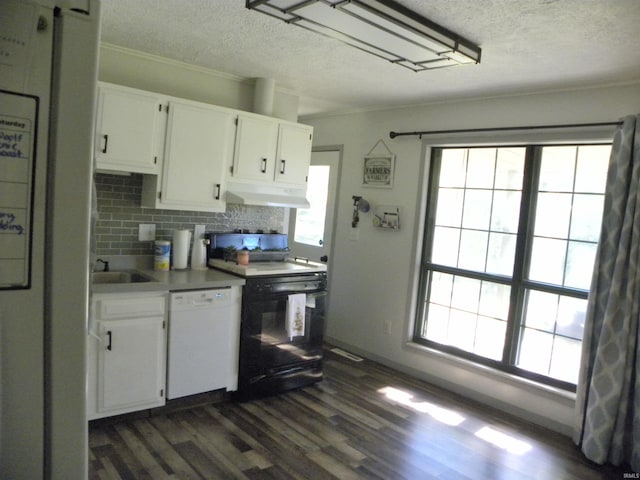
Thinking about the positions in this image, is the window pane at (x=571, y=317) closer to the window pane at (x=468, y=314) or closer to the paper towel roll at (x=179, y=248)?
the window pane at (x=468, y=314)

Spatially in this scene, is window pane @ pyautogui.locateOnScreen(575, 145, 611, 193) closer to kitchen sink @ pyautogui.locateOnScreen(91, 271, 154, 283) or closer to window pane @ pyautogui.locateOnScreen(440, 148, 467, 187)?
window pane @ pyautogui.locateOnScreen(440, 148, 467, 187)

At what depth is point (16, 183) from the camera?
2.20 ft

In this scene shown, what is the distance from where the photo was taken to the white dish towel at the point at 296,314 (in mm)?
3467

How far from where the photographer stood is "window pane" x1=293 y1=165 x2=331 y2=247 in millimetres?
5098

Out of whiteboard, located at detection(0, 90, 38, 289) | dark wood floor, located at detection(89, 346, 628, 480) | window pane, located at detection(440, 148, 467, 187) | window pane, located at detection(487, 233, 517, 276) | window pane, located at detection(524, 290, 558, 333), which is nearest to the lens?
whiteboard, located at detection(0, 90, 38, 289)

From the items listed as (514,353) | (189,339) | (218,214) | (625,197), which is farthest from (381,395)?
(625,197)

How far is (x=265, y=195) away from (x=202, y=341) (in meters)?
1.23

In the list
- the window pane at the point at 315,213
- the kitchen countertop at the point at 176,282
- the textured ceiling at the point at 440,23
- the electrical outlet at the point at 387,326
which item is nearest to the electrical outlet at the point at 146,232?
the kitchen countertop at the point at 176,282

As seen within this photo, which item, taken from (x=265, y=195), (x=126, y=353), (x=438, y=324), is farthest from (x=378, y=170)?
(x=126, y=353)

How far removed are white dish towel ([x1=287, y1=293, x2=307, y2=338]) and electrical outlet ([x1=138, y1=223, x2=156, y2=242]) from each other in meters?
1.14

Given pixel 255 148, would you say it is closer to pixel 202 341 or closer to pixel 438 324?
pixel 202 341

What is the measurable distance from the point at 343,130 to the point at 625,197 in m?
2.71

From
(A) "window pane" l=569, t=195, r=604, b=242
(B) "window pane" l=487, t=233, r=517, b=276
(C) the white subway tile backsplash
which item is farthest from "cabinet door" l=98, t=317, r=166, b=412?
(A) "window pane" l=569, t=195, r=604, b=242

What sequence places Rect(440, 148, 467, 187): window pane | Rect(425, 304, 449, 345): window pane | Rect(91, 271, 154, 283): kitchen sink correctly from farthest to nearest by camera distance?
Rect(425, 304, 449, 345): window pane, Rect(440, 148, 467, 187): window pane, Rect(91, 271, 154, 283): kitchen sink
